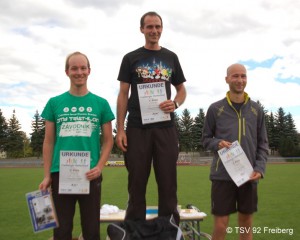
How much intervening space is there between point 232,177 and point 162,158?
0.88m

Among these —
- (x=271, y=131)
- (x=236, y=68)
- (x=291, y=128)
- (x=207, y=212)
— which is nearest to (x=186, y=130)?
(x=271, y=131)

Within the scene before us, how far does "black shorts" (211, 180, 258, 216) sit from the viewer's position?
12.5ft

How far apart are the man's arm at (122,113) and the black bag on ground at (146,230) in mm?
734

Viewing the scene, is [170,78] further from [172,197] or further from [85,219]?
[85,219]

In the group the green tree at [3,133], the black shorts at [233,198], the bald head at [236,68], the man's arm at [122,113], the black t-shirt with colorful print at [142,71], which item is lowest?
the black shorts at [233,198]

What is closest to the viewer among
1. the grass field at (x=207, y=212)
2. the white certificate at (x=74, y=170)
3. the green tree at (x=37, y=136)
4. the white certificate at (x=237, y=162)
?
the white certificate at (x=74, y=170)

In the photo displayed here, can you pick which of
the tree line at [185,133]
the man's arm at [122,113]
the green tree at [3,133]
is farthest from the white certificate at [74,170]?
the green tree at [3,133]

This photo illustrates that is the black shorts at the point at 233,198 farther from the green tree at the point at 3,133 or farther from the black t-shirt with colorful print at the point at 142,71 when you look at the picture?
the green tree at the point at 3,133

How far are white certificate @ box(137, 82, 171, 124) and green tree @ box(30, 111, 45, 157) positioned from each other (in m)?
59.8

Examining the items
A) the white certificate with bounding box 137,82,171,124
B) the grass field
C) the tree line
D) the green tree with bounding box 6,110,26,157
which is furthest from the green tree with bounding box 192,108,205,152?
the white certificate with bounding box 137,82,171,124

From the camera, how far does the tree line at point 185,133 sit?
64062 mm

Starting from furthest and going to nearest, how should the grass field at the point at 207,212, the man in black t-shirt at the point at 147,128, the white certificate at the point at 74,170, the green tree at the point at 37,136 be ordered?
the green tree at the point at 37,136 < the grass field at the point at 207,212 < the man in black t-shirt at the point at 147,128 < the white certificate at the point at 74,170

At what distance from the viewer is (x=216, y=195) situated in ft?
12.8

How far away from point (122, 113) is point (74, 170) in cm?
74
